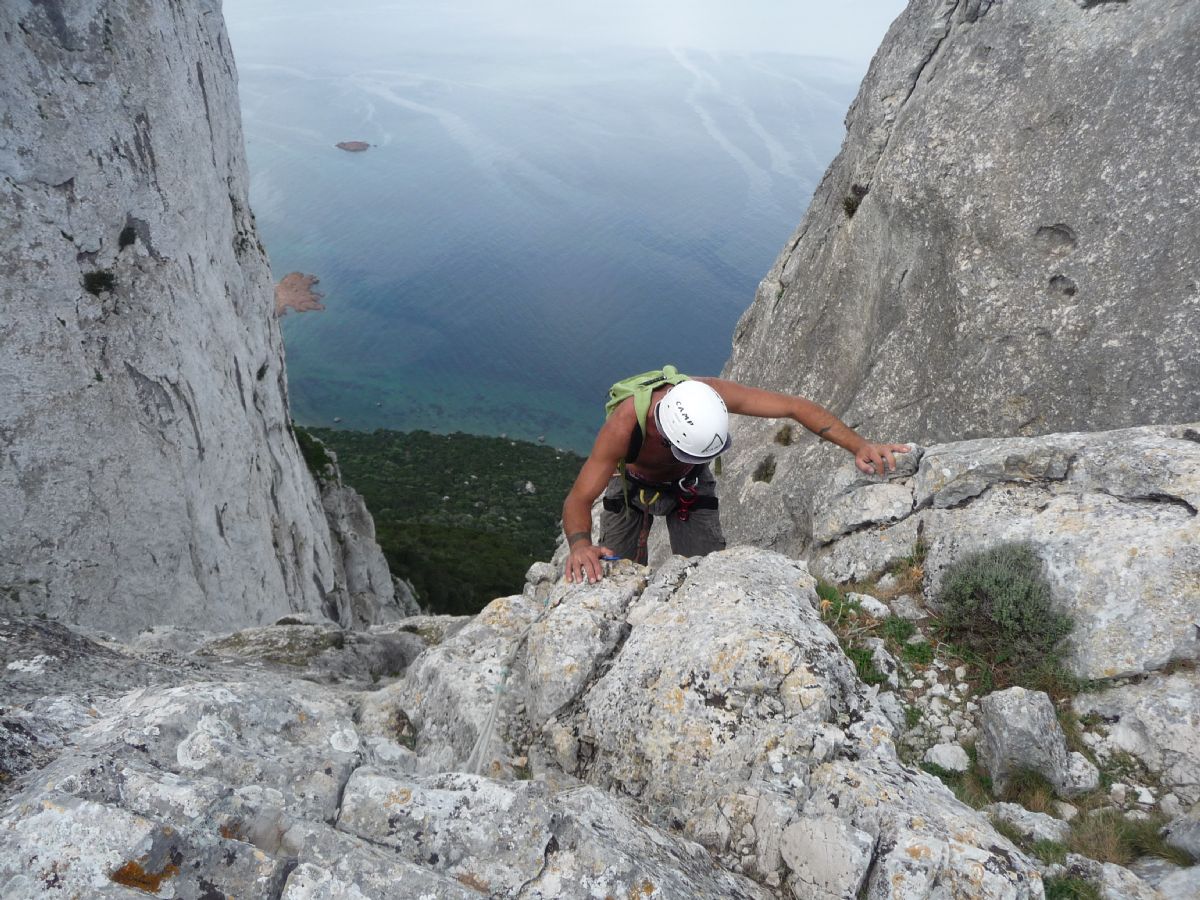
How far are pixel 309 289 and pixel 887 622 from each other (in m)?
131

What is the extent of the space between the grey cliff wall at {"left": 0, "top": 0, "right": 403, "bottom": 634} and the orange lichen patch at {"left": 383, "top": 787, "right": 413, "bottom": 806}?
591 inches

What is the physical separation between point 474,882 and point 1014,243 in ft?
43.0

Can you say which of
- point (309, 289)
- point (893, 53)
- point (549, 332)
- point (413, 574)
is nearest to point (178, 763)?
point (893, 53)

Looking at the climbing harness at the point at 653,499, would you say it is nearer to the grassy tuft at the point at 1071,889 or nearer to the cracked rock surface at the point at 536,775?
the cracked rock surface at the point at 536,775

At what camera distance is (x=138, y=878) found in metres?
4.04

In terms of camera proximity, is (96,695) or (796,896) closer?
(796,896)

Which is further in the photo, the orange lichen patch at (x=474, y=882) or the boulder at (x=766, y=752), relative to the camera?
the boulder at (x=766, y=752)

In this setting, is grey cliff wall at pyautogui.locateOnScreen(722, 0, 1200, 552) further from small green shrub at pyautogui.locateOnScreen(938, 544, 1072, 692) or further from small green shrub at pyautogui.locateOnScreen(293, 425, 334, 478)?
small green shrub at pyautogui.locateOnScreen(293, 425, 334, 478)

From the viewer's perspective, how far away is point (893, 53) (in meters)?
18.0

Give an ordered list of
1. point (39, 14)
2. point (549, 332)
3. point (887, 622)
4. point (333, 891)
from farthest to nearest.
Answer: point (549, 332) → point (39, 14) → point (887, 622) → point (333, 891)

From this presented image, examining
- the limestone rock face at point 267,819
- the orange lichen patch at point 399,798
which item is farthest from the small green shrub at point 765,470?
the orange lichen patch at point 399,798

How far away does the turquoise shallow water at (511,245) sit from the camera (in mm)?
113875

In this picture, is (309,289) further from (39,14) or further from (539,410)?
(39,14)

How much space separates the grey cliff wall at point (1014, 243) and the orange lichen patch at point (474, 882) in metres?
9.95
